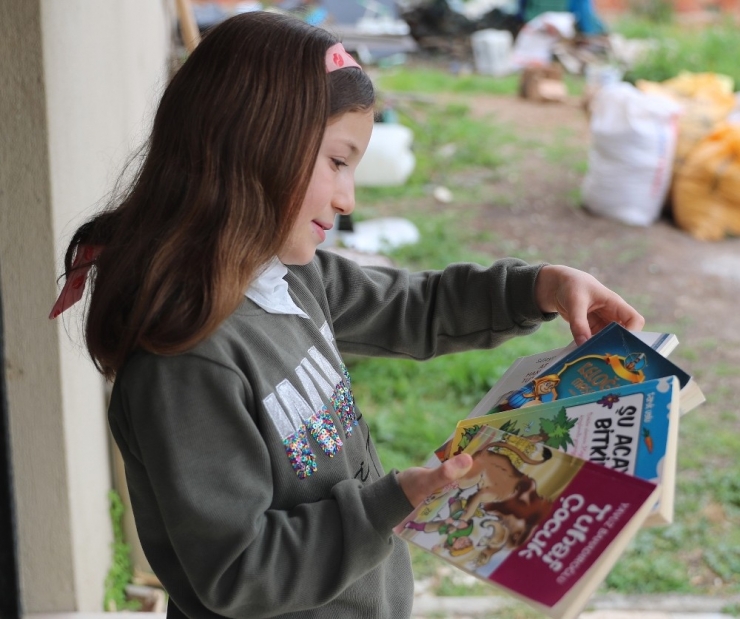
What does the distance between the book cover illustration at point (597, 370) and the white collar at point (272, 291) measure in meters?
0.36

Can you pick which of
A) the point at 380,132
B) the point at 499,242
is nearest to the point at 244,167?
the point at 499,242

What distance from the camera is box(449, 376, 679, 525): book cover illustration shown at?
1.11m

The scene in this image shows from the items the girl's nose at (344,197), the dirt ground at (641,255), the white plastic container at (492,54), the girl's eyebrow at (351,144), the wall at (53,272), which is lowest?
the white plastic container at (492,54)

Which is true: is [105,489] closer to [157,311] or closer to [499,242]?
[157,311]

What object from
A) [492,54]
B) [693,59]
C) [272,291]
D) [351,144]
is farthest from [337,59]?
[492,54]

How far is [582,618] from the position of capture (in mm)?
2719

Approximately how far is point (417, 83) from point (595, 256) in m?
4.97

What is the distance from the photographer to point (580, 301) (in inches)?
59.7

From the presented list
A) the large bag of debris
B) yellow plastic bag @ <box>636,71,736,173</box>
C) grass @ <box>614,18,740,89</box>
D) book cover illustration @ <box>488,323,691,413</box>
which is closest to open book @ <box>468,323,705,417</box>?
book cover illustration @ <box>488,323,691,413</box>

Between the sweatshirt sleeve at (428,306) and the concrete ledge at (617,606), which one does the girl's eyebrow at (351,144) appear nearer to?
the sweatshirt sleeve at (428,306)

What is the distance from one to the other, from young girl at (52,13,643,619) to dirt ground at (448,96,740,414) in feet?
11.2

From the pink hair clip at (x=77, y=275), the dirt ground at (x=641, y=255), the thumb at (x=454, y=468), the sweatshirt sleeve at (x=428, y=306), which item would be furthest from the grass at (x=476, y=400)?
the pink hair clip at (x=77, y=275)

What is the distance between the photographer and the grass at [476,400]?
9.99ft

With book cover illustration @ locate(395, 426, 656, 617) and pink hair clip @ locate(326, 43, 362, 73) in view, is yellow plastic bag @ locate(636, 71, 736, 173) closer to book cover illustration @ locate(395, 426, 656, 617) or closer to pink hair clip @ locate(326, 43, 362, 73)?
pink hair clip @ locate(326, 43, 362, 73)
